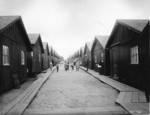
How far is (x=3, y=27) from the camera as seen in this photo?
876 cm

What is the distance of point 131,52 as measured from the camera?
1139 centimetres

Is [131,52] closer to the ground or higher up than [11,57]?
higher up

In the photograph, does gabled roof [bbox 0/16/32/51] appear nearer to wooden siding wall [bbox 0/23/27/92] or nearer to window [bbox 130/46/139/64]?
wooden siding wall [bbox 0/23/27/92]

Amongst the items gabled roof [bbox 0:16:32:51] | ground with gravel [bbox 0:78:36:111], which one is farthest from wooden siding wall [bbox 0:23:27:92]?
ground with gravel [bbox 0:78:36:111]

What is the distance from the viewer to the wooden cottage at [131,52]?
369 inches

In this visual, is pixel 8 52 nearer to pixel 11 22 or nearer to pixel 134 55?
pixel 11 22

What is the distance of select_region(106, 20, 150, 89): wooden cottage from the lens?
30.7ft

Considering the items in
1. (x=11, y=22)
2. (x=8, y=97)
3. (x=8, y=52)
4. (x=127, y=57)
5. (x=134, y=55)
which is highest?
(x=11, y=22)

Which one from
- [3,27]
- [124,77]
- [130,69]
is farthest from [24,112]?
[124,77]

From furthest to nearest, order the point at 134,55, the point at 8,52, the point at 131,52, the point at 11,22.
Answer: the point at 131,52 → the point at 134,55 → the point at 8,52 → the point at 11,22

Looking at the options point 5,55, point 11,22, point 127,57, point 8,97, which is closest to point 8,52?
point 5,55

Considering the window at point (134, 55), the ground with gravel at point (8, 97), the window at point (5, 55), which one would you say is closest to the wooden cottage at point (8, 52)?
the window at point (5, 55)

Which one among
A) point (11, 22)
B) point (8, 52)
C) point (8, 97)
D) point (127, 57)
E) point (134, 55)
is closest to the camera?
point (8, 97)

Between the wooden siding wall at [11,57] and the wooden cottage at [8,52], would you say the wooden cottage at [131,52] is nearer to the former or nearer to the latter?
the wooden cottage at [8,52]
